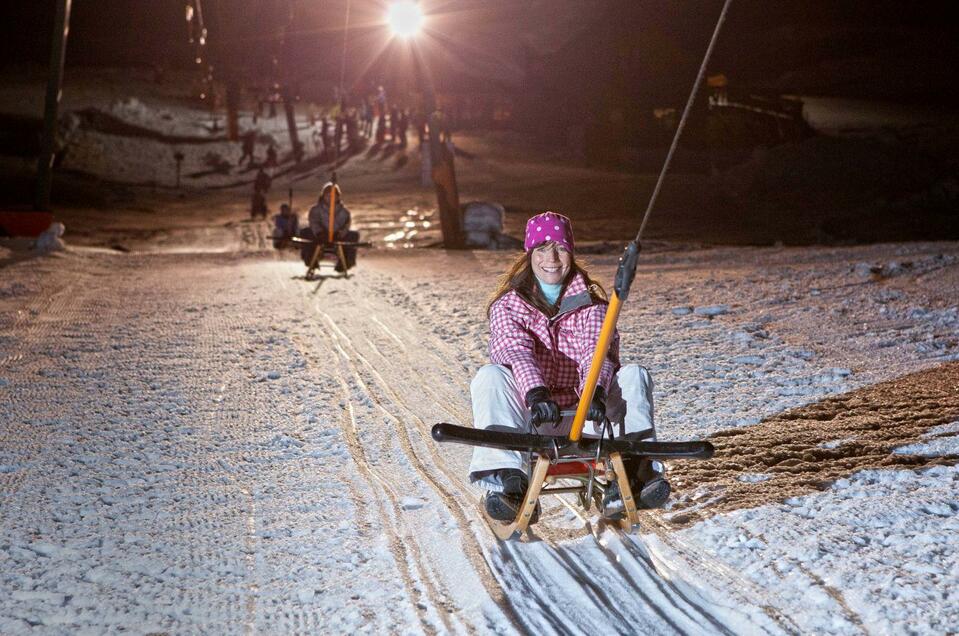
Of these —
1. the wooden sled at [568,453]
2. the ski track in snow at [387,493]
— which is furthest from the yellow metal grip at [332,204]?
the wooden sled at [568,453]

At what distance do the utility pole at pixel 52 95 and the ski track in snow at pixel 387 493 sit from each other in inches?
386

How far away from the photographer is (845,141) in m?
35.8

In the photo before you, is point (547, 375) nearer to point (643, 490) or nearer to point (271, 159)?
point (643, 490)

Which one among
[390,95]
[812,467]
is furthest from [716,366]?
[390,95]

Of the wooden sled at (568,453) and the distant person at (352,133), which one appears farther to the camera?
the distant person at (352,133)

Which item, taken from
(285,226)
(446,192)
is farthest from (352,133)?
(285,226)

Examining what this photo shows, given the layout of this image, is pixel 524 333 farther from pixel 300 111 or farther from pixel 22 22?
pixel 22 22

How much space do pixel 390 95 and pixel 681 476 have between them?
51874 millimetres

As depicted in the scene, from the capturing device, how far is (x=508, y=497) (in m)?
3.69

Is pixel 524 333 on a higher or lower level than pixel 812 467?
higher

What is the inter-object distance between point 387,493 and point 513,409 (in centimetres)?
101

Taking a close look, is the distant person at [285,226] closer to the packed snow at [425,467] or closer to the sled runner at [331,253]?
the sled runner at [331,253]

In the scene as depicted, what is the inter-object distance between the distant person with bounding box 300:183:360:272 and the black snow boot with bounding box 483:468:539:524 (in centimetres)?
981

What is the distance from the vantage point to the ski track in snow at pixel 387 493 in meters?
3.25
